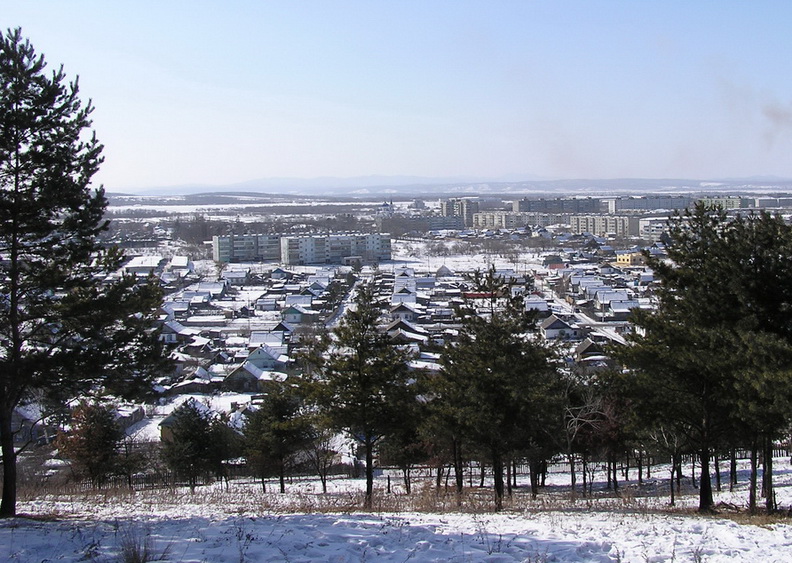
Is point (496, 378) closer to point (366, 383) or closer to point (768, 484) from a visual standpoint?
point (366, 383)

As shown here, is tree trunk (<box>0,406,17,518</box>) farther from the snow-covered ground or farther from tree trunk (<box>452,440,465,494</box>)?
tree trunk (<box>452,440,465,494</box>)

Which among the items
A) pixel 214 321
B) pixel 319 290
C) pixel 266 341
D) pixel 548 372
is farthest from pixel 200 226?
pixel 548 372

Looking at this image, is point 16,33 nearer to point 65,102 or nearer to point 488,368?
point 65,102

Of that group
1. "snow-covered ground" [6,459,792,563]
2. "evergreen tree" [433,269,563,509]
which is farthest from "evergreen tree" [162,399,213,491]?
"snow-covered ground" [6,459,792,563]

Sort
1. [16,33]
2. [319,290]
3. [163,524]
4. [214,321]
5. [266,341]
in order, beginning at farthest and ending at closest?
[319,290] < [214,321] < [266,341] < [16,33] < [163,524]

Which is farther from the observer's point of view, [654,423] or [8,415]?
[654,423]

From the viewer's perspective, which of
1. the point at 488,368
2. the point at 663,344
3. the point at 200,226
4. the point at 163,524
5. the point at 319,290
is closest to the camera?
the point at 163,524

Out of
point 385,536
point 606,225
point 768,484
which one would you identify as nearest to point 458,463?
point 768,484
